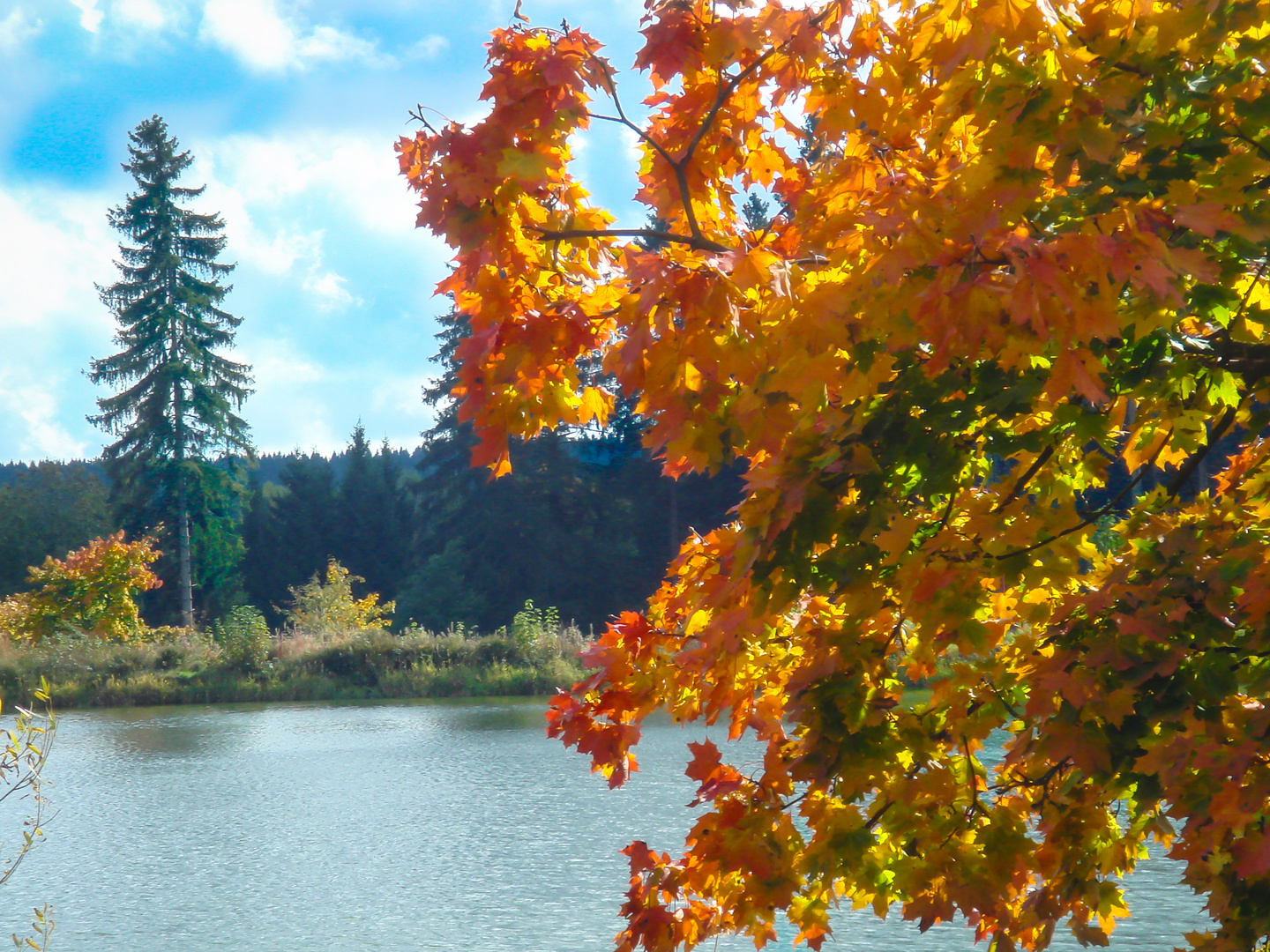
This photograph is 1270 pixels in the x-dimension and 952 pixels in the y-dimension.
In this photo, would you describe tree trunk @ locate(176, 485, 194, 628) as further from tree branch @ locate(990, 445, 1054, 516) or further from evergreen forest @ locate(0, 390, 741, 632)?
tree branch @ locate(990, 445, 1054, 516)

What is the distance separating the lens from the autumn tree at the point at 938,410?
5.40 feet

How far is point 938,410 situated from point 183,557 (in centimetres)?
2586

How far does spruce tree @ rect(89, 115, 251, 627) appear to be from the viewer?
2528 centimetres

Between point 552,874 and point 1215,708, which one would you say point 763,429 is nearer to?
point 1215,708

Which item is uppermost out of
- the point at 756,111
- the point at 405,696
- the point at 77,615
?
the point at 756,111

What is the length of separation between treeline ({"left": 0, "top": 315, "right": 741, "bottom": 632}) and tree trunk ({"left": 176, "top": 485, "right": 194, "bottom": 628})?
0.55 metres

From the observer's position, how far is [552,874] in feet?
17.1

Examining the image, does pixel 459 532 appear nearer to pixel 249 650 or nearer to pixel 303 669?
pixel 249 650

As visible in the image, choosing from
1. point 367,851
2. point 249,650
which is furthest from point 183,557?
point 367,851

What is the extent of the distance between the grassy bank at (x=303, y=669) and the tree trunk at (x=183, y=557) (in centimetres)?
709

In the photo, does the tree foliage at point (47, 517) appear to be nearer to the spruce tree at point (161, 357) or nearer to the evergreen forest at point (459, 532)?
the evergreen forest at point (459, 532)

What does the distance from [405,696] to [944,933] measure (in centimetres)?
1097

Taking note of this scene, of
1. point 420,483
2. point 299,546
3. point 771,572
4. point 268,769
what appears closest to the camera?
point 771,572

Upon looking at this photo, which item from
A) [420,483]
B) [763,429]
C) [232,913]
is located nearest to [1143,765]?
[763,429]
